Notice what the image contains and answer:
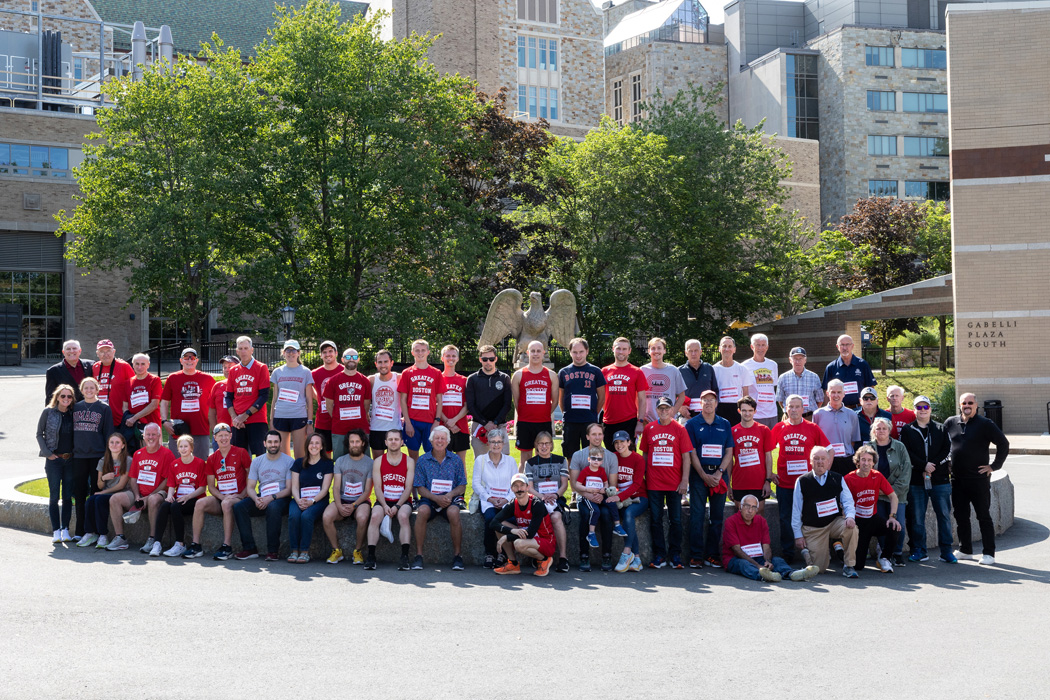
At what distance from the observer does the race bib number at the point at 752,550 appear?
32.8ft

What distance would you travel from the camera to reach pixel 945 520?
416 inches

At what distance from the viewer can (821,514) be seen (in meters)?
10.0

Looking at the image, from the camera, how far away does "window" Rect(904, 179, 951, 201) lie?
76375mm

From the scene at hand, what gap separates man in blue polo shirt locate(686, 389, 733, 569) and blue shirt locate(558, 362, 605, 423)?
1217mm

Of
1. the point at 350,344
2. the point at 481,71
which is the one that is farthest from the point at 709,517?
the point at 481,71

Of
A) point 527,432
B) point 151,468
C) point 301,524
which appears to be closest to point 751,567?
point 527,432

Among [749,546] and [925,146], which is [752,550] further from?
[925,146]

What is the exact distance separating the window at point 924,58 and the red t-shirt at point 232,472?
77128 millimetres

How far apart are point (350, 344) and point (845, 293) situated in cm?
2875

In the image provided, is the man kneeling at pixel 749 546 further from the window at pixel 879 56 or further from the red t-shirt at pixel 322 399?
the window at pixel 879 56

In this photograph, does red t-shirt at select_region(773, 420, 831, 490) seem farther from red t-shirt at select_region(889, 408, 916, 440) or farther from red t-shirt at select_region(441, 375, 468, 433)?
red t-shirt at select_region(441, 375, 468, 433)

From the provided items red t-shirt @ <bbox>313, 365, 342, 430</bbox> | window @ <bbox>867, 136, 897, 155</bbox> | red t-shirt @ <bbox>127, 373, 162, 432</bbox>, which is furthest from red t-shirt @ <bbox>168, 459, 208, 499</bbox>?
window @ <bbox>867, 136, 897, 155</bbox>

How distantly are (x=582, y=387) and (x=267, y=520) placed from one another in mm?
3765

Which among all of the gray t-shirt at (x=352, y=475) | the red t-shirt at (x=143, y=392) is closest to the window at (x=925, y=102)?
the red t-shirt at (x=143, y=392)
